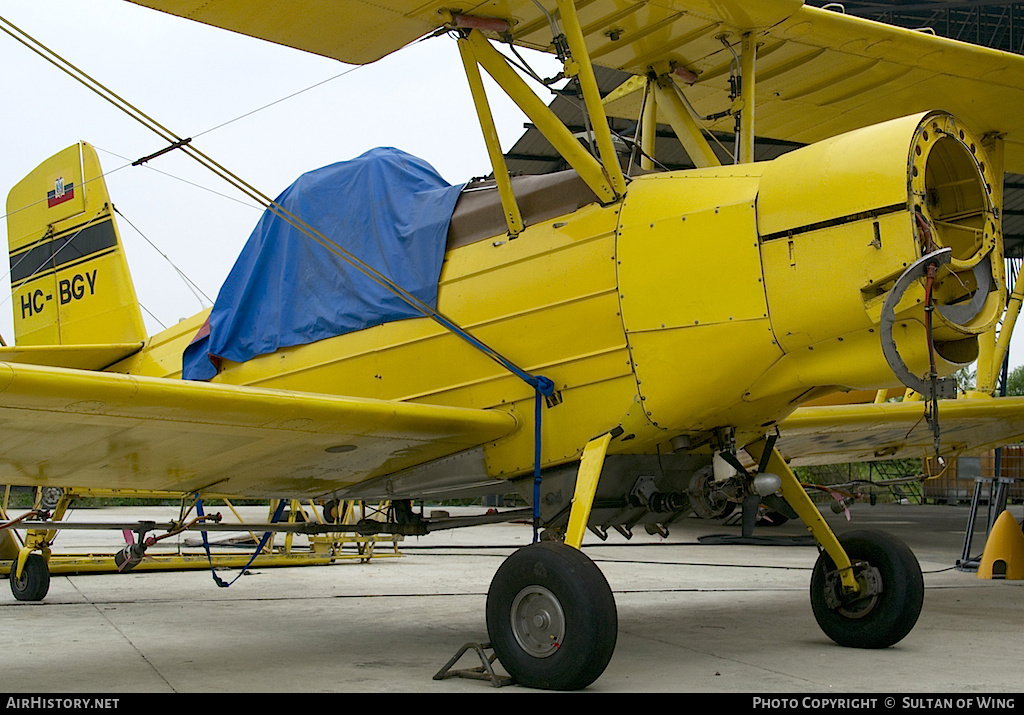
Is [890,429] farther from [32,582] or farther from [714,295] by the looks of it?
[32,582]

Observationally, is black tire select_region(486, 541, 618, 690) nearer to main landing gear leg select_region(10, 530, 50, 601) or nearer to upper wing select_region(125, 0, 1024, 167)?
upper wing select_region(125, 0, 1024, 167)

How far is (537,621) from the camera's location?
4.23 metres

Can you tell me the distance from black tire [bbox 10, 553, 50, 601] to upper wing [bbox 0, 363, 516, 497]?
260cm

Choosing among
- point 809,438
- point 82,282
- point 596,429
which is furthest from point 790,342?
point 82,282

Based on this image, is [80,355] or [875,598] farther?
[80,355]

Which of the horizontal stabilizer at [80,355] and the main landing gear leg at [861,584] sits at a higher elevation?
the horizontal stabilizer at [80,355]

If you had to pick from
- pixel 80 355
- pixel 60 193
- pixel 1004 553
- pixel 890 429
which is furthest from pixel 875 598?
pixel 60 193

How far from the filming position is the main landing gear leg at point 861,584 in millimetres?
5336

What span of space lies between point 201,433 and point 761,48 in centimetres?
418

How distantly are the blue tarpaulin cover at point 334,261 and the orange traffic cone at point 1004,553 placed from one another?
729cm

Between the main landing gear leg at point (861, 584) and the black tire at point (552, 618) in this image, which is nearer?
the black tire at point (552, 618)

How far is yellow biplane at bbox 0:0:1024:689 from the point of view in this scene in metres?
4.28

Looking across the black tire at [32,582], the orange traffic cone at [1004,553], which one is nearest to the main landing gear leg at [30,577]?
the black tire at [32,582]

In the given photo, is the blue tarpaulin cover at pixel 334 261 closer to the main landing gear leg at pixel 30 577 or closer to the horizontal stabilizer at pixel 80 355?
the horizontal stabilizer at pixel 80 355
